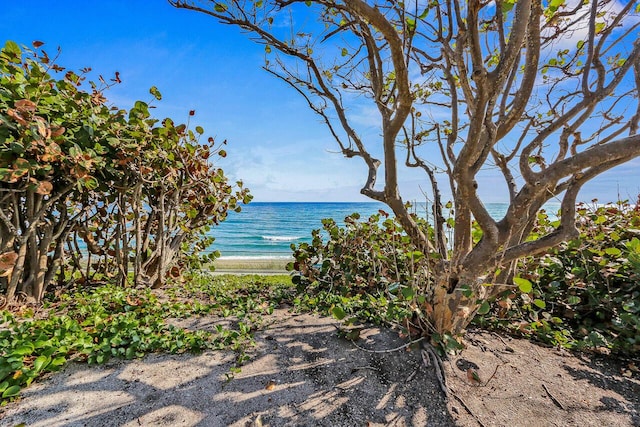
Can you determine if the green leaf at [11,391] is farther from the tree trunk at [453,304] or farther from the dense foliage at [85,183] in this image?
the tree trunk at [453,304]

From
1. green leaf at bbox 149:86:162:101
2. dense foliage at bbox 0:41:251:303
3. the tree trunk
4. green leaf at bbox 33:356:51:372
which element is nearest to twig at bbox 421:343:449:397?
the tree trunk

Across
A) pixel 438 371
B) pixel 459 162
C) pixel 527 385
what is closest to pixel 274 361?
pixel 438 371

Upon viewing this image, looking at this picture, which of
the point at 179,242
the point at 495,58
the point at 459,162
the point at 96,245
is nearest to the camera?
the point at 459,162

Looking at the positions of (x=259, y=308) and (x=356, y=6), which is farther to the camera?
(x=259, y=308)

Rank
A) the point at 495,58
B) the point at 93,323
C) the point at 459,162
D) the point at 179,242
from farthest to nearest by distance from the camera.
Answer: the point at 179,242, the point at 495,58, the point at 93,323, the point at 459,162

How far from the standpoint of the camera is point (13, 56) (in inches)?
98.0

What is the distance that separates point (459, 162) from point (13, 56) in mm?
3618

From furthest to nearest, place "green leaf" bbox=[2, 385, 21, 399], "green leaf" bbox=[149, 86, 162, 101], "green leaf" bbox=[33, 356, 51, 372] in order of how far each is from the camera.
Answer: "green leaf" bbox=[149, 86, 162, 101] < "green leaf" bbox=[33, 356, 51, 372] < "green leaf" bbox=[2, 385, 21, 399]

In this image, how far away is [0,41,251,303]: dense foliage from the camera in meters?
2.41

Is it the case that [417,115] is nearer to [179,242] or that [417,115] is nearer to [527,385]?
[527,385]

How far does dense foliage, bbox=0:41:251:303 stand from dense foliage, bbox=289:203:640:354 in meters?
1.72

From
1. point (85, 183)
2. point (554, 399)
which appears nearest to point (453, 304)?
point (554, 399)

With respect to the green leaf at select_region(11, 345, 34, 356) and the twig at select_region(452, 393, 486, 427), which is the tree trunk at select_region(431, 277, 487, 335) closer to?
the twig at select_region(452, 393, 486, 427)

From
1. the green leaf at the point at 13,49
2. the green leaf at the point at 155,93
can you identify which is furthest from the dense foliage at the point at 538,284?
the green leaf at the point at 13,49
